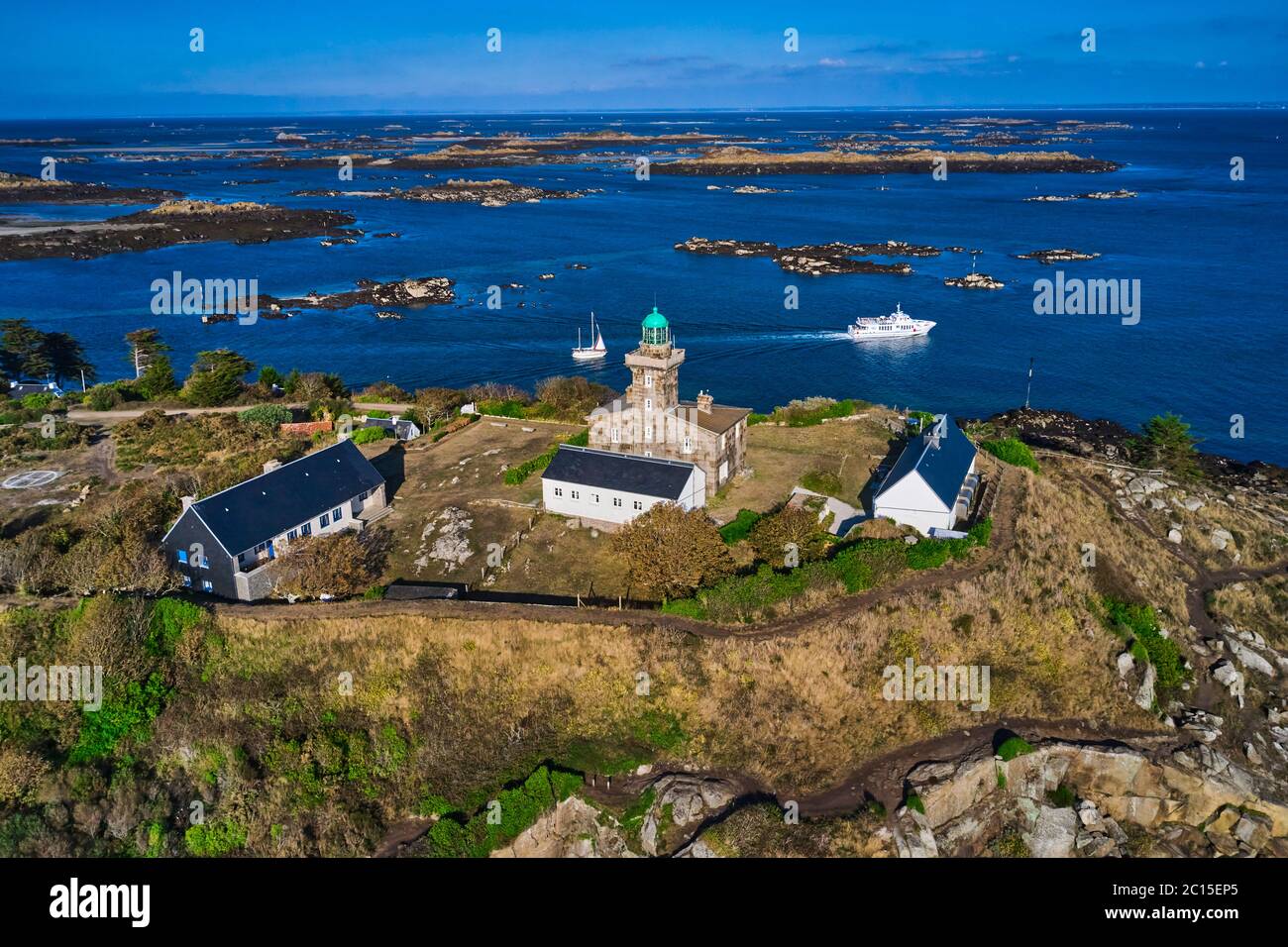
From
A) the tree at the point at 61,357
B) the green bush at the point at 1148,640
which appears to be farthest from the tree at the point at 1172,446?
the tree at the point at 61,357

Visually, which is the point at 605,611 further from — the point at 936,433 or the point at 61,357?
the point at 61,357

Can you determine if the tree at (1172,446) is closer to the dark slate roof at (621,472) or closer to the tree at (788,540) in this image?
the tree at (788,540)

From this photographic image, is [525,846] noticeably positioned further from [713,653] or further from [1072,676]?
[1072,676]

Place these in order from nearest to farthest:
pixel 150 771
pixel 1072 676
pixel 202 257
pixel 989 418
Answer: pixel 150 771 → pixel 1072 676 → pixel 989 418 → pixel 202 257

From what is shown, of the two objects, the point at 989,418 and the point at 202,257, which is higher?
the point at 202,257

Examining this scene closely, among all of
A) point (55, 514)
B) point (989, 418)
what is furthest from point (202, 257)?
point (989, 418)

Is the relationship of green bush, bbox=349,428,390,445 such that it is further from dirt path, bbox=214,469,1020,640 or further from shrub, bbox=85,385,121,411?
shrub, bbox=85,385,121,411
